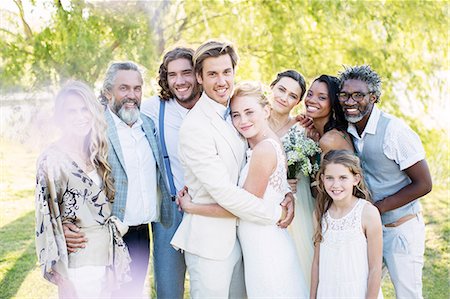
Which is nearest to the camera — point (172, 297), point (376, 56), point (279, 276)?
point (279, 276)

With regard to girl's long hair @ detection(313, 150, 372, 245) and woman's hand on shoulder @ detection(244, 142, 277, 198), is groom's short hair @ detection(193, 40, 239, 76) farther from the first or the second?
girl's long hair @ detection(313, 150, 372, 245)

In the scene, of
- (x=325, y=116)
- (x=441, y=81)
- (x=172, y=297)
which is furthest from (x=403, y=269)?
(x=441, y=81)

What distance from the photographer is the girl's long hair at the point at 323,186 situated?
3.21m

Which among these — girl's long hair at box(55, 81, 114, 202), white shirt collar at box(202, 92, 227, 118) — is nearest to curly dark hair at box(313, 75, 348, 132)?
white shirt collar at box(202, 92, 227, 118)

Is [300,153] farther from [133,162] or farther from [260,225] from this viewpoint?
[133,162]

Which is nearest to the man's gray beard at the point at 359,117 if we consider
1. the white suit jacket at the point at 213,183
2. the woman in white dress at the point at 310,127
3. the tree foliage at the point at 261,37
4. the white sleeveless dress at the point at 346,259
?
the woman in white dress at the point at 310,127

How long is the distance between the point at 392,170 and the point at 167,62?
4.84ft

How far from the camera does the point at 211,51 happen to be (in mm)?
3127

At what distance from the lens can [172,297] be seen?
3750 mm

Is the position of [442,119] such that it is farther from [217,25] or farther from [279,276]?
[279,276]

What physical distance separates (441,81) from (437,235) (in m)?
2.25

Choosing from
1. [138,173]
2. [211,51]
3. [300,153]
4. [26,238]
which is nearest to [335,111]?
[300,153]

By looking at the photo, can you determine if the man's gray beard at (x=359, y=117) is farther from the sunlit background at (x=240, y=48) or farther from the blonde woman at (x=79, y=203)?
the sunlit background at (x=240, y=48)

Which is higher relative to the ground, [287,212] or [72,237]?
[287,212]
